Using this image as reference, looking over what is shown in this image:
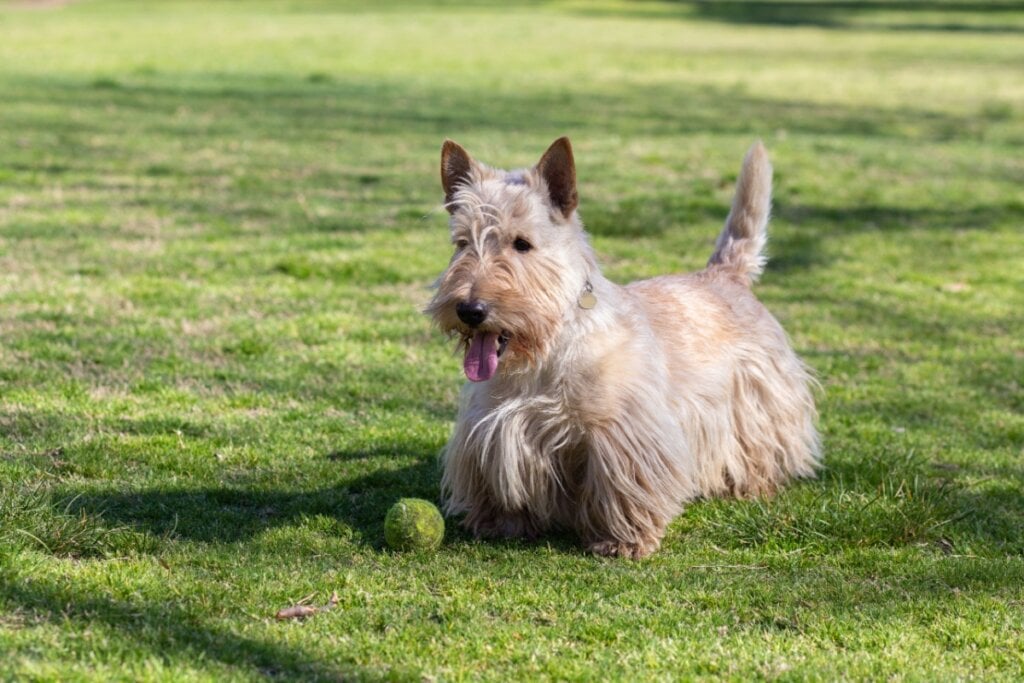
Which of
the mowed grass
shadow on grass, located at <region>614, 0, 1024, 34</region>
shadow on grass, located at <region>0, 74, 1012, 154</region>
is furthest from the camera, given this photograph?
shadow on grass, located at <region>614, 0, 1024, 34</region>

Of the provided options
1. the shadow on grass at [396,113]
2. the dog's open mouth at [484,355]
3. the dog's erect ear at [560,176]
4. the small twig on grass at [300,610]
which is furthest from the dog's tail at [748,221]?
the shadow on grass at [396,113]

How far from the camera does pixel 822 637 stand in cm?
427

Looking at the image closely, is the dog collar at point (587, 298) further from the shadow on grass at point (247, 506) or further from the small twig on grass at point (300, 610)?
the small twig on grass at point (300, 610)

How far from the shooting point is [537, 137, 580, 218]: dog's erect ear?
16.2 ft

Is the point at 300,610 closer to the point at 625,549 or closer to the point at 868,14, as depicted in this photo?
the point at 625,549

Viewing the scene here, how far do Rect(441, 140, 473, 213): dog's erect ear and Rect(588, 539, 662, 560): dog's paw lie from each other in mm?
1495

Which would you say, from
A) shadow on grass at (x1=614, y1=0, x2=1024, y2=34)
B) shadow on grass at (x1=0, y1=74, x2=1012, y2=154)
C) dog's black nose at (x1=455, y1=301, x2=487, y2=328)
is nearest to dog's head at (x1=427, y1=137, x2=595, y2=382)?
dog's black nose at (x1=455, y1=301, x2=487, y2=328)

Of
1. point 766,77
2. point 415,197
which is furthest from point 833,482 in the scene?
point 766,77

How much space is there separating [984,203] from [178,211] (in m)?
8.19

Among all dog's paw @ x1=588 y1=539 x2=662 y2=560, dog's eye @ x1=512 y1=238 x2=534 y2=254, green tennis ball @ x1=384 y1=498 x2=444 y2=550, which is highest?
dog's eye @ x1=512 y1=238 x2=534 y2=254

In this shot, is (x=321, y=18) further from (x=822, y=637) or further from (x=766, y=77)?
(x=822, y=637)

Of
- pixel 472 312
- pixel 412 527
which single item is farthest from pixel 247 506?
pixel 472 312

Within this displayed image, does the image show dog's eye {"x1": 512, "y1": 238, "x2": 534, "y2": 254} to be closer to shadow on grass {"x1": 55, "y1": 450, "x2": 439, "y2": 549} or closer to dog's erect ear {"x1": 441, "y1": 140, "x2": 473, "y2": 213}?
dog's erect ear {"x1": 441, "y1": 140, "x2": 473, "y2": 213}

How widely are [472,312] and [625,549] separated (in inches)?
46.1
